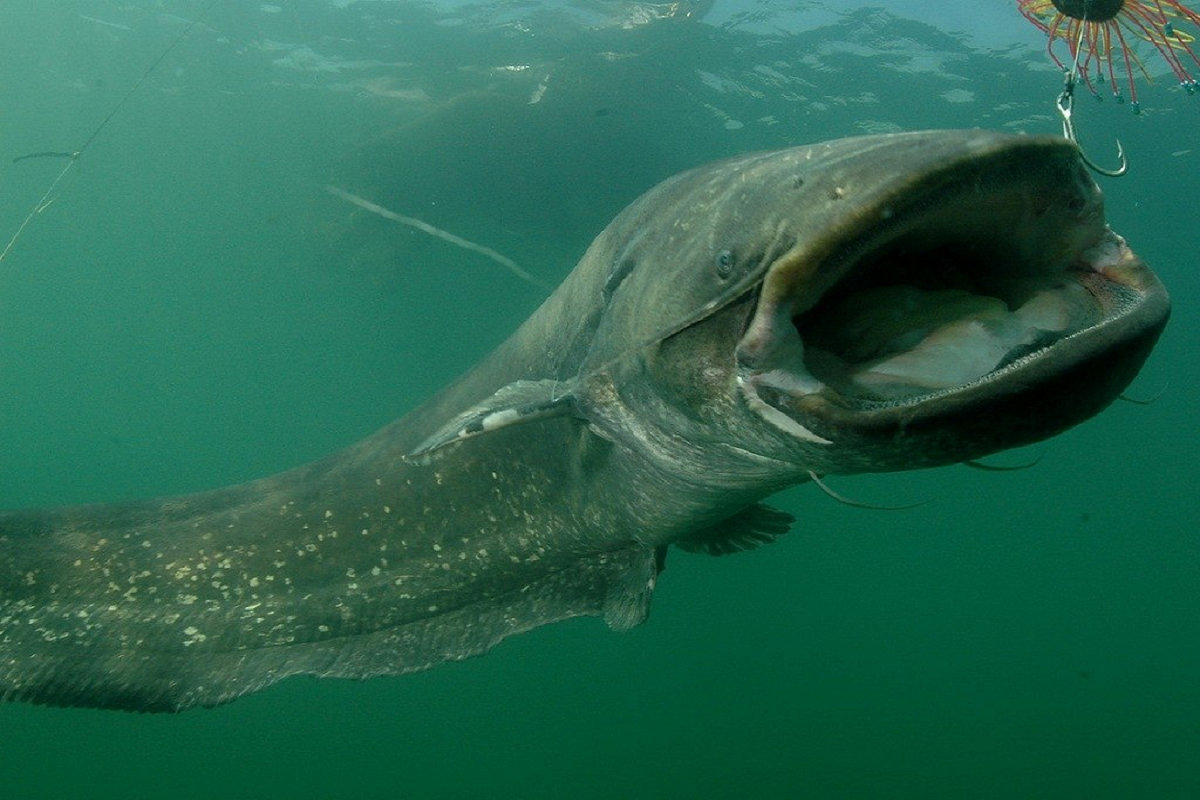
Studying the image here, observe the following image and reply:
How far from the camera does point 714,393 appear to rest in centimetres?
219

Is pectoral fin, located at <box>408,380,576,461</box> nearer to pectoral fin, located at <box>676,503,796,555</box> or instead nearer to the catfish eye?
the catfish eye

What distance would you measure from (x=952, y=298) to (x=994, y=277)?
0.43ft

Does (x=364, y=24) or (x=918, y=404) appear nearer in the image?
(x=918, y=404)

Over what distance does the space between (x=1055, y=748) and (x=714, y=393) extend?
23.5m

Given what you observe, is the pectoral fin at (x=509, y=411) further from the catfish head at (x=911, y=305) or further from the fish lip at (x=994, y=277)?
the fish lip at (x=994, y=277)

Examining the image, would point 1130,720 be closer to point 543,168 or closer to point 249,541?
point 543,168

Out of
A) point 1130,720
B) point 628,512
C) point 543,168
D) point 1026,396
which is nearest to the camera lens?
point 1026,396

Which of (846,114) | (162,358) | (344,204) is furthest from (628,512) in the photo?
(162,358)

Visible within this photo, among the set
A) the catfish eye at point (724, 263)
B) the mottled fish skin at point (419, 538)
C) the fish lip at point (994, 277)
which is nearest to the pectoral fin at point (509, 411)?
the mottled fish skin at point (419, 538)

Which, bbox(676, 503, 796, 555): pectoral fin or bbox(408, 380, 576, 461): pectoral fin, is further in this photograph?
bbox(676, 503, 796, 555): pectoral fin

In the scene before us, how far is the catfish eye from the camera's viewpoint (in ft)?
6.88

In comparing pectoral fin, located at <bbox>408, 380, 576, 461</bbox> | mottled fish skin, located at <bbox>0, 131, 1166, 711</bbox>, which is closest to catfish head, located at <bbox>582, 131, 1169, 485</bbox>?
mottled fish skin, located at <bbox>0, 131, 1166, 711</bbox>

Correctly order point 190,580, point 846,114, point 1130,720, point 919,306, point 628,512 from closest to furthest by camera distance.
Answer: point 919,306, point 628,512, point 190,580, point 846,114, point 1130,720

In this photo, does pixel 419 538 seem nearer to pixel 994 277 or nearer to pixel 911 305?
pixel 911 305
